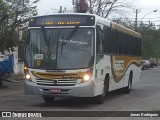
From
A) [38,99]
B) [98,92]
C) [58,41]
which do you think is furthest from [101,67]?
[38,99]

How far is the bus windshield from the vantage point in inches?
575

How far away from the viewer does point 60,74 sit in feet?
47.5

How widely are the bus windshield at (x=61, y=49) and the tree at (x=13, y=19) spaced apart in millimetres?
9235

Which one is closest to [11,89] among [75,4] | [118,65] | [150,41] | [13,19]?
[13,19]

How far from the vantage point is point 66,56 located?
14.6m

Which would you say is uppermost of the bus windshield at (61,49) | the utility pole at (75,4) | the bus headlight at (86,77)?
the utility pole at (75,4)

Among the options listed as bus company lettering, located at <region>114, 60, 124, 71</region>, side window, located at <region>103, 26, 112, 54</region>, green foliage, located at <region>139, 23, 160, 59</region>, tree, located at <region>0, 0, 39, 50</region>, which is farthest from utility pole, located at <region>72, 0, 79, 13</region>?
green foliage, located at <region>139, 23, 160, 59</region>

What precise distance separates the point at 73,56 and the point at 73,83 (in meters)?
0.91

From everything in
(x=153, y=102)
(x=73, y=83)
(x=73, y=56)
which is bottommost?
(x=153, y=102)

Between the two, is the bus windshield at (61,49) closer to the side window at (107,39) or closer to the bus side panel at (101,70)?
the bus side panel at (101,70)

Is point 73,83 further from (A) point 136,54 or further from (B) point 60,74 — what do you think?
(A) point 136,54

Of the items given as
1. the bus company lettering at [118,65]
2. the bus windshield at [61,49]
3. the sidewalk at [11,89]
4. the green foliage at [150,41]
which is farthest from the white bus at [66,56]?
the green foliage at [150,41]

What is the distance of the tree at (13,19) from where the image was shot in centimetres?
2425

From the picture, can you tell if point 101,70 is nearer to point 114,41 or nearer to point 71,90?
point 71,90
